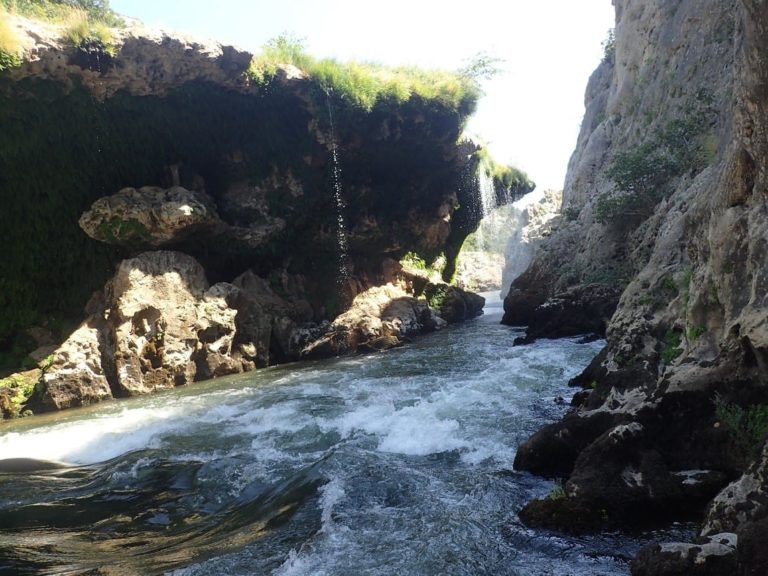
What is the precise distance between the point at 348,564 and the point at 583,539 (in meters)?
2.32

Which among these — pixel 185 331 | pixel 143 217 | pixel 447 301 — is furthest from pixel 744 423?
pixel 447 301

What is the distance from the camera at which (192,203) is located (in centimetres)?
1923

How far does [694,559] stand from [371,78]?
22776 millimetres

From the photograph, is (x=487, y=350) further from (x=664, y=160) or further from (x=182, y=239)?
(x=182, y=239)

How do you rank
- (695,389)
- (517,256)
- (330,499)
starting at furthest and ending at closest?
(517,256) < (330,499) < (695,389)

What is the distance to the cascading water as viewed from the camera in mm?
23834

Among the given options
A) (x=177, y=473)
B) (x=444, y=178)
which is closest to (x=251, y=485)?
(x=177, y=473)

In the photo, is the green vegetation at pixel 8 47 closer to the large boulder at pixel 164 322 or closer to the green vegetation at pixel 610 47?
the large boulder at pixel 164 322

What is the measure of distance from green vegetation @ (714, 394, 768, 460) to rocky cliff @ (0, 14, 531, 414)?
16.1m

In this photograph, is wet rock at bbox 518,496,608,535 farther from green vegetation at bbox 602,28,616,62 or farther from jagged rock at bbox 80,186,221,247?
green vegetation at bbox 602,28,616,62

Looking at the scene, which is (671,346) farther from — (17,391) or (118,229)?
(118,229)

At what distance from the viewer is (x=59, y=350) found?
16.5 metres

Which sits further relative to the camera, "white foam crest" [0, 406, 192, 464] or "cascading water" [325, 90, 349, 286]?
"cascading water" [325, 90, 349, 286]

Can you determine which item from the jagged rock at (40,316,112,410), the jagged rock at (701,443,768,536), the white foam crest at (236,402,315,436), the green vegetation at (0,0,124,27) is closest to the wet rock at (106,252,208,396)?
the jagged rock at (40,316,112,410)
